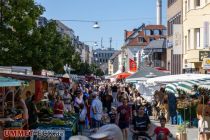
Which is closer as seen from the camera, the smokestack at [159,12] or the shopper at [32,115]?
the shopper at [32,115]

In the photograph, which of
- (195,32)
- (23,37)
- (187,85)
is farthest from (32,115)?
(195,32)

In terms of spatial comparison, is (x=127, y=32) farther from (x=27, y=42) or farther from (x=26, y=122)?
(x=26, y=122)

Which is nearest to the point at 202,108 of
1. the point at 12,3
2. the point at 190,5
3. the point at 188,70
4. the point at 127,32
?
the point at 12,3

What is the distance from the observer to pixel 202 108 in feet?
50.8

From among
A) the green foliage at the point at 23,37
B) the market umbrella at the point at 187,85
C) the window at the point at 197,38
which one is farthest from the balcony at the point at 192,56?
the market umbrella at the point at 187,85

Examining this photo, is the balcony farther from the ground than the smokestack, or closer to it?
closer to it

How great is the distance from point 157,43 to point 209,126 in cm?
6675

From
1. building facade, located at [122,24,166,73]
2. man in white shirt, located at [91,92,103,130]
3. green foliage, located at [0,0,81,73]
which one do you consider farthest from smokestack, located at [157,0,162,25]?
man in white shirt, located at [91,92,103,130]

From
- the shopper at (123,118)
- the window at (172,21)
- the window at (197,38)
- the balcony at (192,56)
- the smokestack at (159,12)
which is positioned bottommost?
the shopper at (123,118)

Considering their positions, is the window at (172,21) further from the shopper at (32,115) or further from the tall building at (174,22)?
the shopper at (32,115)

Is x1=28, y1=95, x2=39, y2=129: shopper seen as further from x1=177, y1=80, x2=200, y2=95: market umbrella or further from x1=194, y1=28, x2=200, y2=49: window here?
x1=194, y1=28, x2=200, y2=49: window

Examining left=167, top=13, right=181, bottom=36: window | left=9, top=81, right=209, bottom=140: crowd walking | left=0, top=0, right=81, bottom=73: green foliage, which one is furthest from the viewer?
left=167, top=13, right=181, bottom=36: window

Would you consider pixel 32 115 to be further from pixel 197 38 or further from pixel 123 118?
pixel 197 38

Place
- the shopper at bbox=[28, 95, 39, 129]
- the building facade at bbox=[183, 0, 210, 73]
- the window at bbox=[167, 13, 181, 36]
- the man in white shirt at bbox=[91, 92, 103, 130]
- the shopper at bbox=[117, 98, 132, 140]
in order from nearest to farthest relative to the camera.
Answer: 1. the shopper at bbox=[28, 95, 39, 129]
2. the shopper at bbox=[117, 98, 132, 140]
3. the man in white shirt at bbox=[91, 92, 103, 130]
4. the building facade at bbox=[183, 0, 210, 73]
5. the window at bbox=[167, 13, 181, 36]
